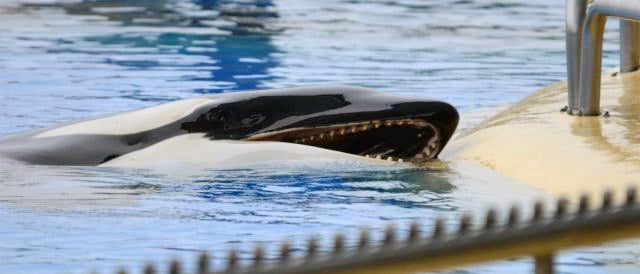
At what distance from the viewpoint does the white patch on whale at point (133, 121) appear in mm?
4949

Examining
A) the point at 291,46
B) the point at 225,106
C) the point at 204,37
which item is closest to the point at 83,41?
the point at 204,37

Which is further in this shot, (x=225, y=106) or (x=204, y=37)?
(x=204, y=37)

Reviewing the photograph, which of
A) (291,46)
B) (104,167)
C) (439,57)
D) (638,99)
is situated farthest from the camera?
(291,46)

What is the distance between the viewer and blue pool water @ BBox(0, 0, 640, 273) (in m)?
3.81

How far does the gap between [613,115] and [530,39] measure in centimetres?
594

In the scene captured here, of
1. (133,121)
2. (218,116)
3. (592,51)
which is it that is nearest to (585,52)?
(592,51)

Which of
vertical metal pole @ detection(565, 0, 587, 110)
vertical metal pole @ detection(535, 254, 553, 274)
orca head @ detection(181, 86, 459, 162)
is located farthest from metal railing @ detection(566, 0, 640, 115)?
vertical metal pole @ detection(535, 254, 553, 274)

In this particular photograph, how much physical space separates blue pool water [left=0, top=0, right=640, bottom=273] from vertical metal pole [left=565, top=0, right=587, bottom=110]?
70 cm

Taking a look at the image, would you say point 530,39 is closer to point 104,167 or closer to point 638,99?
point 638,99

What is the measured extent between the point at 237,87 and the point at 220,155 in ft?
12.1

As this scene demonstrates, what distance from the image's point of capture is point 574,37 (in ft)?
16.5

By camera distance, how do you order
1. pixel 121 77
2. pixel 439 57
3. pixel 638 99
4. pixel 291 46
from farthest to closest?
pixel 291 46 → pixel 439 57 → pixel 121 77 → pixel 638 99

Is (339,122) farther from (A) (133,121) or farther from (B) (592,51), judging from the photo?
(B) (592,51)

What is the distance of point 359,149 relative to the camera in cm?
495
